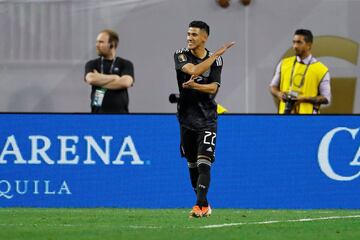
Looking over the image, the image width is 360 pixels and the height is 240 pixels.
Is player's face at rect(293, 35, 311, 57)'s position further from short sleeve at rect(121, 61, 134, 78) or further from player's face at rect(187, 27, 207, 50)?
player's face at rect(187, 27, 207, 50)

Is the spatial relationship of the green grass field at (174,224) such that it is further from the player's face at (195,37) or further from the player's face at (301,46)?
the player's face at (301,46)

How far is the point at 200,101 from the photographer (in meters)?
12.8

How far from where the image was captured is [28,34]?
671 inches

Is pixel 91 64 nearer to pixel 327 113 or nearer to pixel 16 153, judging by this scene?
pixel 16 153

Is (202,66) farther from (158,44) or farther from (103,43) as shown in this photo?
(158,44)

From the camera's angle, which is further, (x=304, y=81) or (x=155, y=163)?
(x=304, y=81)

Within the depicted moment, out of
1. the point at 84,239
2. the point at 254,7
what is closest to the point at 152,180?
the point at 254,7

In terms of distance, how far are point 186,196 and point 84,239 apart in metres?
5.49

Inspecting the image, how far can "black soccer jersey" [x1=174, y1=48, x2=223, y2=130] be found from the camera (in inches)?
498

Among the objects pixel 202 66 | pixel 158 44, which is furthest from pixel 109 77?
pixel 202 66

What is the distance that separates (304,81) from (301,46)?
0.45m

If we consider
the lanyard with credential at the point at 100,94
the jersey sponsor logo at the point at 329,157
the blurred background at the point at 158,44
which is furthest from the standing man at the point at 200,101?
the blurred background at the point at 158,44

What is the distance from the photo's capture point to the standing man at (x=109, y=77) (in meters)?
15.7

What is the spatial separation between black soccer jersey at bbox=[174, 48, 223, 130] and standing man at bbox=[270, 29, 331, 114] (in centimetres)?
305
